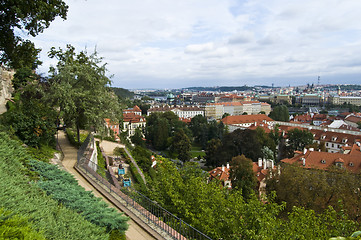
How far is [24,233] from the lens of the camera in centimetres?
406

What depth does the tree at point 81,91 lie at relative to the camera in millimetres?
13828

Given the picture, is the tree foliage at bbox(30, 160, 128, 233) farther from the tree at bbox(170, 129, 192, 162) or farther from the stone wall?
the tree at bbox(170, 129, 192, 162)

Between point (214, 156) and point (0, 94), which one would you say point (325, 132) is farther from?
point (0, 94)

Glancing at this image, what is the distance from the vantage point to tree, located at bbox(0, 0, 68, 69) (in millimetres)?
10101

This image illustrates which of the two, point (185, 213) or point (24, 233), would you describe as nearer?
point (24, 233)

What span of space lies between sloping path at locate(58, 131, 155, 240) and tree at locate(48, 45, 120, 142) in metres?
1.77

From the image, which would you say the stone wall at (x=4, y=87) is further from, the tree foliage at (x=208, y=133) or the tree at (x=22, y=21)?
the tree foliage at (x=208, y=133)

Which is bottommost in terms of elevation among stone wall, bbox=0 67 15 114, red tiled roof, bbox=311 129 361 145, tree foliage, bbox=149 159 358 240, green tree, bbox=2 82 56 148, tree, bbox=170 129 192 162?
tree, bbox=170 129 192 162

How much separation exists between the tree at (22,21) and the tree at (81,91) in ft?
6.35

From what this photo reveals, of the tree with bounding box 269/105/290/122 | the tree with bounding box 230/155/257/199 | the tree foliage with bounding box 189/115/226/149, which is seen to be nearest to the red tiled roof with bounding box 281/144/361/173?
the tree with bounding box 230/155/257/199

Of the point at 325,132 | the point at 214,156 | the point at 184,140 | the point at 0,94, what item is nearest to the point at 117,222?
the point at 0,94

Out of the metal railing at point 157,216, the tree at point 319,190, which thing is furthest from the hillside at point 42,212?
the tree at point 319,190

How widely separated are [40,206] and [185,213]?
17.6 feet

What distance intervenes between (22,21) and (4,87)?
18.0m
